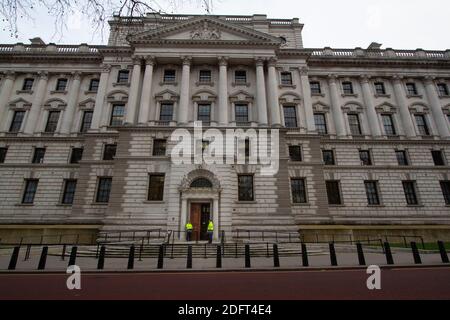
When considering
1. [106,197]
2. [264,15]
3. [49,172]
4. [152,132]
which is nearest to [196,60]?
[152,132]

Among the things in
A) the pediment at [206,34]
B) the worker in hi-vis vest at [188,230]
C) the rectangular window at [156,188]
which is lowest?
the worker in hi-vis vest at [188,230]

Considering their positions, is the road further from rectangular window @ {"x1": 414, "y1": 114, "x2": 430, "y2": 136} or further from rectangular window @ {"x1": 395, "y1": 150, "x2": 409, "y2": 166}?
rectangular window @ {"x1": 414, "y1": 114, "x2": 430, "y2": 136}

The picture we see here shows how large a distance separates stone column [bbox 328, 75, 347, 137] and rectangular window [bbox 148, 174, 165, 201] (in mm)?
20005

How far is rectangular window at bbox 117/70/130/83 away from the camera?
2776 centimetres

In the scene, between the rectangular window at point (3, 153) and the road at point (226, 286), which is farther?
the rectangular window at point (3, 153)

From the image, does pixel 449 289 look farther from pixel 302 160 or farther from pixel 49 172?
pixel 49 172

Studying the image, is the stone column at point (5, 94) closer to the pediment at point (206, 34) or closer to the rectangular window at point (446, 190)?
the pediment at point (206, 34)

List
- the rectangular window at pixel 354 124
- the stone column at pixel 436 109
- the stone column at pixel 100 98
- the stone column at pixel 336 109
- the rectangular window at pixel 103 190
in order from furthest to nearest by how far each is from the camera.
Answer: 1. the rectangular window at pixel 354 124
2. the stone column at pixel 436 109
3. the stone column at pixel 336 109
4. the stone column at pixel 100 98
5. the rectangular window at pixel 103 190

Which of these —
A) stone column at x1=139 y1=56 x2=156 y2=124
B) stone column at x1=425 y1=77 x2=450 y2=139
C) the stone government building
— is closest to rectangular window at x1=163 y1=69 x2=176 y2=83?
the stone government building

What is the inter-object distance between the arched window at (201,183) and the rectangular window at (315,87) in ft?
59.2

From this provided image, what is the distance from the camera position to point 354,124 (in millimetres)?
28406

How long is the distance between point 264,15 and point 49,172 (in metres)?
31.5

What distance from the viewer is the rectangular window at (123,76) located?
27.8 metres

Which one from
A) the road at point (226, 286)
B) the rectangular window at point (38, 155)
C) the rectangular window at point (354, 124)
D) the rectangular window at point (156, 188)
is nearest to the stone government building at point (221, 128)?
the rectangular window at point (156, 188)
